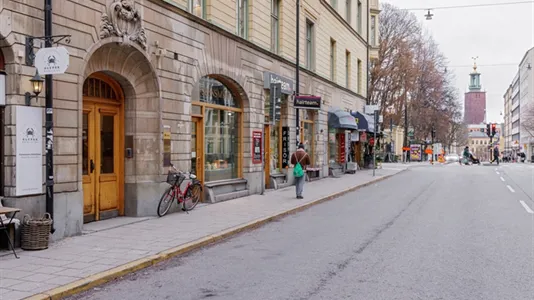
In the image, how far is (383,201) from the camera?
16.2 m

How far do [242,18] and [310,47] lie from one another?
7.30 metres

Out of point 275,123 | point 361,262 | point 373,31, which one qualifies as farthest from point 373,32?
point 361,262

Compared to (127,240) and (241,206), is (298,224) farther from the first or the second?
(127,240)

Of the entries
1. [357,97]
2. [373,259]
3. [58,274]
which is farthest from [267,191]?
[357,97]

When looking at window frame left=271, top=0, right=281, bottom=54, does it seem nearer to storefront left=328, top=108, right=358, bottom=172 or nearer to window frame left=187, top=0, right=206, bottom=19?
window frame left=187, top=0, right=206, bottom=19

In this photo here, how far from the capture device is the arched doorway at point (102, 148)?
10586mm

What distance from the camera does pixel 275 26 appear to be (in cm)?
1919

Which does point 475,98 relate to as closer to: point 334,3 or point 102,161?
point 334,3

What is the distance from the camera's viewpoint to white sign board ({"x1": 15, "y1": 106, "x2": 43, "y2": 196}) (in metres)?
8.09

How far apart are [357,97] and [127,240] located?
83.9 feet

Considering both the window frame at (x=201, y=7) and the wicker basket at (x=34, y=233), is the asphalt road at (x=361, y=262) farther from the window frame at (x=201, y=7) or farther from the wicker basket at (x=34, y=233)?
the window frame at (x=201, y=7)

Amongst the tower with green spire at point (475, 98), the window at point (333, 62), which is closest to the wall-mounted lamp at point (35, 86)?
the window at point (333, 62)

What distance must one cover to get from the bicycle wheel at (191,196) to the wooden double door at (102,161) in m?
1.57

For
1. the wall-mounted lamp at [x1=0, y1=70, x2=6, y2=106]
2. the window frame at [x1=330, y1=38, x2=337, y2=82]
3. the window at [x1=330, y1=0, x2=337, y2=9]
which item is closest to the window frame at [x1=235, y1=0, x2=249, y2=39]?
the wall-mounted lamp at [x1=0, y1=70, x2=6, y2=106]
